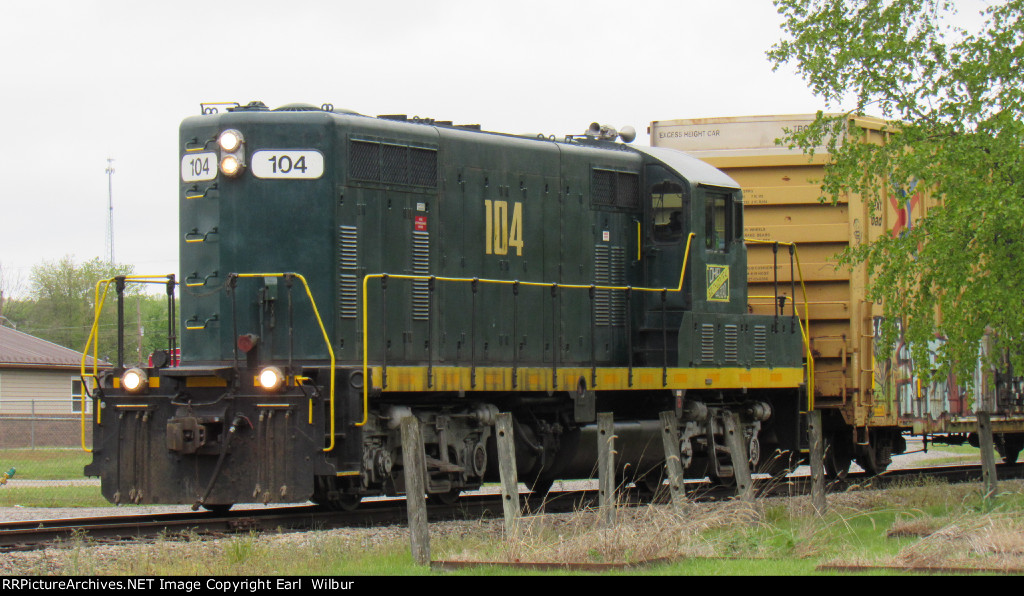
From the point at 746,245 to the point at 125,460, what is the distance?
28.3 feet

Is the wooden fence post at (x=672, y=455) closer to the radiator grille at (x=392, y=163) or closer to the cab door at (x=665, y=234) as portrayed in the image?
the cab door at (x=665, y=234)

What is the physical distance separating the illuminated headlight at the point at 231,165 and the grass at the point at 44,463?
10375 mm

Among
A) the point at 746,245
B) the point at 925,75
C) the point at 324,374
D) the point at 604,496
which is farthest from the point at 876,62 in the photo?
the point at 324,374

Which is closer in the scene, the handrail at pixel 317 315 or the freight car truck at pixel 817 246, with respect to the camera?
the handrail at pixel 317 315

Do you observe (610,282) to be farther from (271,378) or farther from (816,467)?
(271,378)

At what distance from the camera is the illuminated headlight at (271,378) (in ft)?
34.0

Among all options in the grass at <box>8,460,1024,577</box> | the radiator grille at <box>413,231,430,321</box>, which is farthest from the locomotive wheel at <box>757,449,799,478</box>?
the radiator grille at <box>413,231,430,321</box>

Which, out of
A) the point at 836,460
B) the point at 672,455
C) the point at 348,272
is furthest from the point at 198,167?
the point at 836,460

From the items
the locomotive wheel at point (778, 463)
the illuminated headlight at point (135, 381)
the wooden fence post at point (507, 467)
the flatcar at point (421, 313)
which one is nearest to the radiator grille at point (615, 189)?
the flatcar at point (421, 313)

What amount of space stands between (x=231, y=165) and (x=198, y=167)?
519 mm

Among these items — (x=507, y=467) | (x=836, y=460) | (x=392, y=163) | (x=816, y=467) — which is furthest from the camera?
(x=836, y=460)

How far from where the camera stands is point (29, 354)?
38438 mm

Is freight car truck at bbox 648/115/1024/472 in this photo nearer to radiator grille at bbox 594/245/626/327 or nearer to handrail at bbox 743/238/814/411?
handrail at bbox 743/238/814/411

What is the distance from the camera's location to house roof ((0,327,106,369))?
37.2 metres
